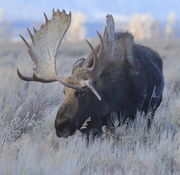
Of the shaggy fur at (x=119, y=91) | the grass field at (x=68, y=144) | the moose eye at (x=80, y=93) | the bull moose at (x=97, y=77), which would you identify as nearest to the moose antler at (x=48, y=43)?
the bull moose at (x=97, y=77)

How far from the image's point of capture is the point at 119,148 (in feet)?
28.4

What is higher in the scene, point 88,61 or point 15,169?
point 88,61

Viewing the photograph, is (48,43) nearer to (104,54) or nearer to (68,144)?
(104,54)

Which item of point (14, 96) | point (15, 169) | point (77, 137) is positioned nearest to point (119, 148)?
point (77, 137)

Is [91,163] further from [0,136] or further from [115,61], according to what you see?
[115,61]

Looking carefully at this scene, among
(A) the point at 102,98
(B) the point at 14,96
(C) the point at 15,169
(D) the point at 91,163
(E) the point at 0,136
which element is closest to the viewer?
(C) the point at 15,169

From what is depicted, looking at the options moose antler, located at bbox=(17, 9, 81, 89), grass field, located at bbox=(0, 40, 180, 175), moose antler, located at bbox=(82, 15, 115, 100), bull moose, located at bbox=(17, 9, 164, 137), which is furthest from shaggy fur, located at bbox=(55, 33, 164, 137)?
moose antler, located at bbox=(17, 9, 81, 89)

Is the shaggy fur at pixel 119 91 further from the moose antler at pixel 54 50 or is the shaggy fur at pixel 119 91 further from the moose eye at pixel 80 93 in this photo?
the moose antler at pixel 54 50

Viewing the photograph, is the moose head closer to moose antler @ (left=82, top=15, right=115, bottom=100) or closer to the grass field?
moose antler @ (left=82, top=15, right=115, bottom=100)

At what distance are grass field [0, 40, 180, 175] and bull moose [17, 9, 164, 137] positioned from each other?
0.91 feet

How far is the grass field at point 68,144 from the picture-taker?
7.15m

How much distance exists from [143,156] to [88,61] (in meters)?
1.78

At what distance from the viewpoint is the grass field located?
7.15 meters

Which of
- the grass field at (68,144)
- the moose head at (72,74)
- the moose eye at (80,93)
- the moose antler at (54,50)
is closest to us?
the grass field at (68,144)
